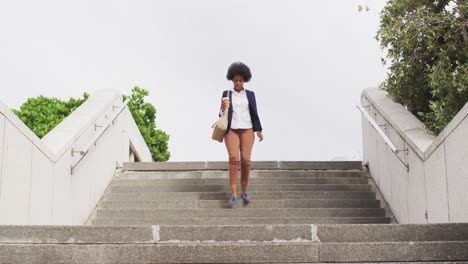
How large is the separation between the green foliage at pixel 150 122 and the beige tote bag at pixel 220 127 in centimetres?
1033

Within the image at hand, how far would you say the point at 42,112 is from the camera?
1605 centimetres

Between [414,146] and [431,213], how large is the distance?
31.2 inches

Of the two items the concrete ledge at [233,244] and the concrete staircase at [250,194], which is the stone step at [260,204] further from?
the concrete ledge at [233,244]

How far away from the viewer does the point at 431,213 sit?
21.5ft

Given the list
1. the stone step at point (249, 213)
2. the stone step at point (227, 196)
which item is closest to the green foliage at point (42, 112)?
the stone step at point (227, 196)

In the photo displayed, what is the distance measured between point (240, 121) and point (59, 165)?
6.83 feet

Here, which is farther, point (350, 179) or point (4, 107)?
point (350, 179)

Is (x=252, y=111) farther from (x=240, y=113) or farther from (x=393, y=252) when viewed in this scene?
(x=393, y=252)

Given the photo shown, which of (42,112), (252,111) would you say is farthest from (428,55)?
(42,112)

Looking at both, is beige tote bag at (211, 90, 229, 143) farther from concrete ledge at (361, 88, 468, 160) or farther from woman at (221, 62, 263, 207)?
concrete ledge at (361, 88, 468, 160)

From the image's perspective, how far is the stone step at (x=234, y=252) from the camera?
4.14 metres

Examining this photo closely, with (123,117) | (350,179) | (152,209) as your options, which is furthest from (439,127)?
(123,117)

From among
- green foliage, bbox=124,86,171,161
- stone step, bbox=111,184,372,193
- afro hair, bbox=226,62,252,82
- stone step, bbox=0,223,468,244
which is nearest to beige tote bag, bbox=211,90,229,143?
afro hair, bbox=226,62,252,82

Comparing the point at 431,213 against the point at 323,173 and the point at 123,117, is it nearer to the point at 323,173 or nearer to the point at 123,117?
the point at 323,173
